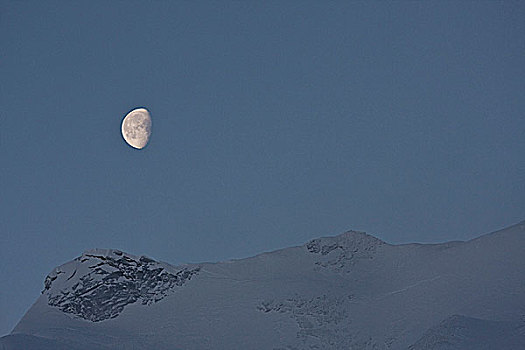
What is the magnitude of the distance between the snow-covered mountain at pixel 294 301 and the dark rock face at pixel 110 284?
0.43 feet

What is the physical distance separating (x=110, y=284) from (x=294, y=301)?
21119 mm

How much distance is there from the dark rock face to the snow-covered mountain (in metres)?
0.13

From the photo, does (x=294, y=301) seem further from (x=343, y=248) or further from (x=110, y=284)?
(x=343, y=248)

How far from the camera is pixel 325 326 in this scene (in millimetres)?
51250

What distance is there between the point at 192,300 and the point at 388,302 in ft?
66.8

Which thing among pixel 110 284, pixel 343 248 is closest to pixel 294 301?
pixel 110 284

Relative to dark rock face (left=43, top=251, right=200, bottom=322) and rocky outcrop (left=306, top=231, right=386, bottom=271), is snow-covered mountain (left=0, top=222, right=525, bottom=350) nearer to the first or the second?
dark rock face (left=43, top=251, right=200, bottom=322)

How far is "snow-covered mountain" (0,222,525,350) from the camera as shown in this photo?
4322 cm

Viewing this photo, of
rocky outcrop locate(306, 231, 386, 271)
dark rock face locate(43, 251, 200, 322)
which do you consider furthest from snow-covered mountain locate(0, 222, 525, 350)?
rocky outcrop locate(306, 231, 386, 271)

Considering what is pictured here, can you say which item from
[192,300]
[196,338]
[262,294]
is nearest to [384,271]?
[262,294]

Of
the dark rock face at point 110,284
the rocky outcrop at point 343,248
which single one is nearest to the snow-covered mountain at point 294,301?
the dark rock face at point 110,284

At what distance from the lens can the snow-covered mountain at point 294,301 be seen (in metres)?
43.2

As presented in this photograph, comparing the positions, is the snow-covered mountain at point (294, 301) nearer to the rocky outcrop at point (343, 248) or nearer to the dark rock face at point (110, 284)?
the dark rock face at point (110, 284)

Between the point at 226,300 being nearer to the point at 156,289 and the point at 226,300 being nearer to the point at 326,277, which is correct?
the point at 156,289
